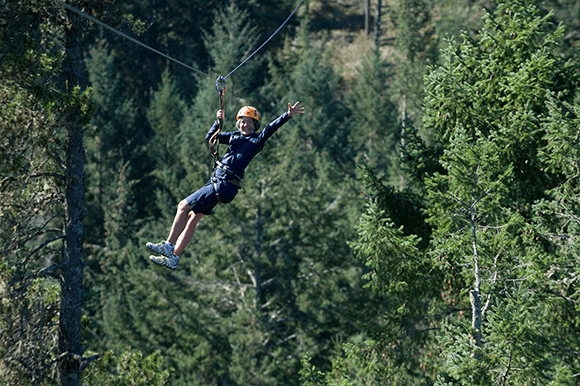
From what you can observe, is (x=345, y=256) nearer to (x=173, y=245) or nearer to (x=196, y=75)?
(x=173, y=245)

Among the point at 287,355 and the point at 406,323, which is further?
the point at 287,355

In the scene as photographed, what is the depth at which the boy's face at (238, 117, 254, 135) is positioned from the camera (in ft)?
25.9

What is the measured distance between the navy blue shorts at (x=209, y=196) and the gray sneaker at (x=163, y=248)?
58cm

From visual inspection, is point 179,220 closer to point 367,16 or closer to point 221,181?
point 221,181

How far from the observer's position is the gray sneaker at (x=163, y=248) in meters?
7.13

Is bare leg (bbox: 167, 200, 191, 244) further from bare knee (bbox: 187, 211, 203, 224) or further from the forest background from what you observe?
the forest background

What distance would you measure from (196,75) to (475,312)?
35.9m

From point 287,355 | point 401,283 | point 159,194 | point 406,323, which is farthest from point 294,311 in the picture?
point 401,283

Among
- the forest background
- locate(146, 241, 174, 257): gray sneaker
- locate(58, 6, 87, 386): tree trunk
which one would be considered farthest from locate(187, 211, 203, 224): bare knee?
locate(58, 6, 87, 386): tree trunk

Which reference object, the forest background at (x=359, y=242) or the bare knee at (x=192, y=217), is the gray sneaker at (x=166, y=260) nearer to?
the bare knee at (x=192, y=217)

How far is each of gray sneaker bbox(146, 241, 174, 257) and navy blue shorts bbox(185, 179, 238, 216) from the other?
577 millimetres

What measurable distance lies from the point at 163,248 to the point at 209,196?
35.1 inches

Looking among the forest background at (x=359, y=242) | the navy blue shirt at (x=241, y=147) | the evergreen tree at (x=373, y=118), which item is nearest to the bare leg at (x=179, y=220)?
the navy blue shirt at (x=241, y=147)

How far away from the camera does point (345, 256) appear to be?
21062mm
